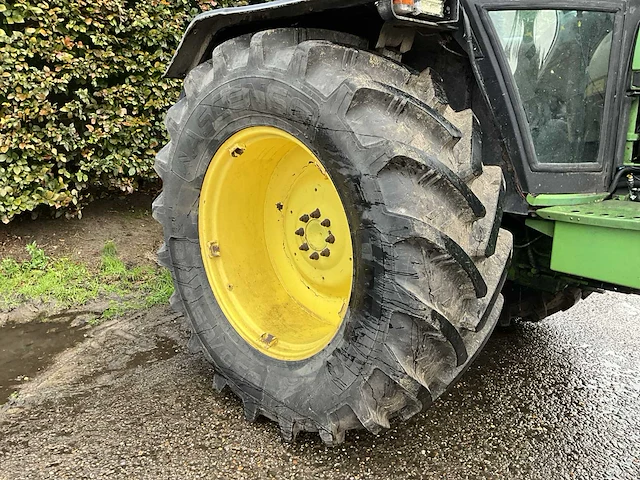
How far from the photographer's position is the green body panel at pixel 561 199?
6.47 ft

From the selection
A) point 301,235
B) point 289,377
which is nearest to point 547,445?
point 289,377

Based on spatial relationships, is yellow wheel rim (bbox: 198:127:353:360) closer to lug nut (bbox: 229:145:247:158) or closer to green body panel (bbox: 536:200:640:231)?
lug nut (bbox: 229:145:247:158)

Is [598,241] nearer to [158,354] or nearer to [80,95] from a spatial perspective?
[158,354]

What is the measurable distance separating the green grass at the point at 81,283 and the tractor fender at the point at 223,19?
1589 mm

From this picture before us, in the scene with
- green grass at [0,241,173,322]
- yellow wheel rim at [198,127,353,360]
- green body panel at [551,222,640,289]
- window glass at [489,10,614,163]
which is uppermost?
window glass at [489,10,614,163]

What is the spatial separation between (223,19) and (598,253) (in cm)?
159

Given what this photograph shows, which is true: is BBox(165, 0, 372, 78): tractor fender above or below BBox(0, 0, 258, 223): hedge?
above

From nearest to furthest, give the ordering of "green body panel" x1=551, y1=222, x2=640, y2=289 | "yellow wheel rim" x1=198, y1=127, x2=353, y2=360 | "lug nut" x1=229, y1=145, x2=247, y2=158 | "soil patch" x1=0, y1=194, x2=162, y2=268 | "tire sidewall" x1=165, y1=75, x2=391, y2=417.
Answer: "green body panel" x1=551, y1=222, x2=640, y2=289 → "tire sidewall" x1=165, y1=75, x2=391, y2=417 → "lug nut" x1=229, y1=145, x2=247, y2=158 → "yellow wheel rim" x1=198, y1=127, x2=353, y2=360 → "soil patch" x1=0, y1=194, x2=162, y2=268

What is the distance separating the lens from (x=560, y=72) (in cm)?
207

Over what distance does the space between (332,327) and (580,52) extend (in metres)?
1.40

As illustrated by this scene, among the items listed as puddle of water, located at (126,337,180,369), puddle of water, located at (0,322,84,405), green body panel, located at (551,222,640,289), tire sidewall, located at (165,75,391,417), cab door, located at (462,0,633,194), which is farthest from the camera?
puddle of water, located at (126,337,180,369)

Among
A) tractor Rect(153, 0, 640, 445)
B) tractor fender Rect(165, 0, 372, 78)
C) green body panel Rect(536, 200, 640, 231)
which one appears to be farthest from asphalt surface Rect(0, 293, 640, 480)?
tractor fender Rect(165, 0, 372, 78)

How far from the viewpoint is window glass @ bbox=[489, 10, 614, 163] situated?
2012 millimetres

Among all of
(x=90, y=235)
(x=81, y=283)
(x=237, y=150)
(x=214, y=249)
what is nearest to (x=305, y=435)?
(x=214, y=249)
